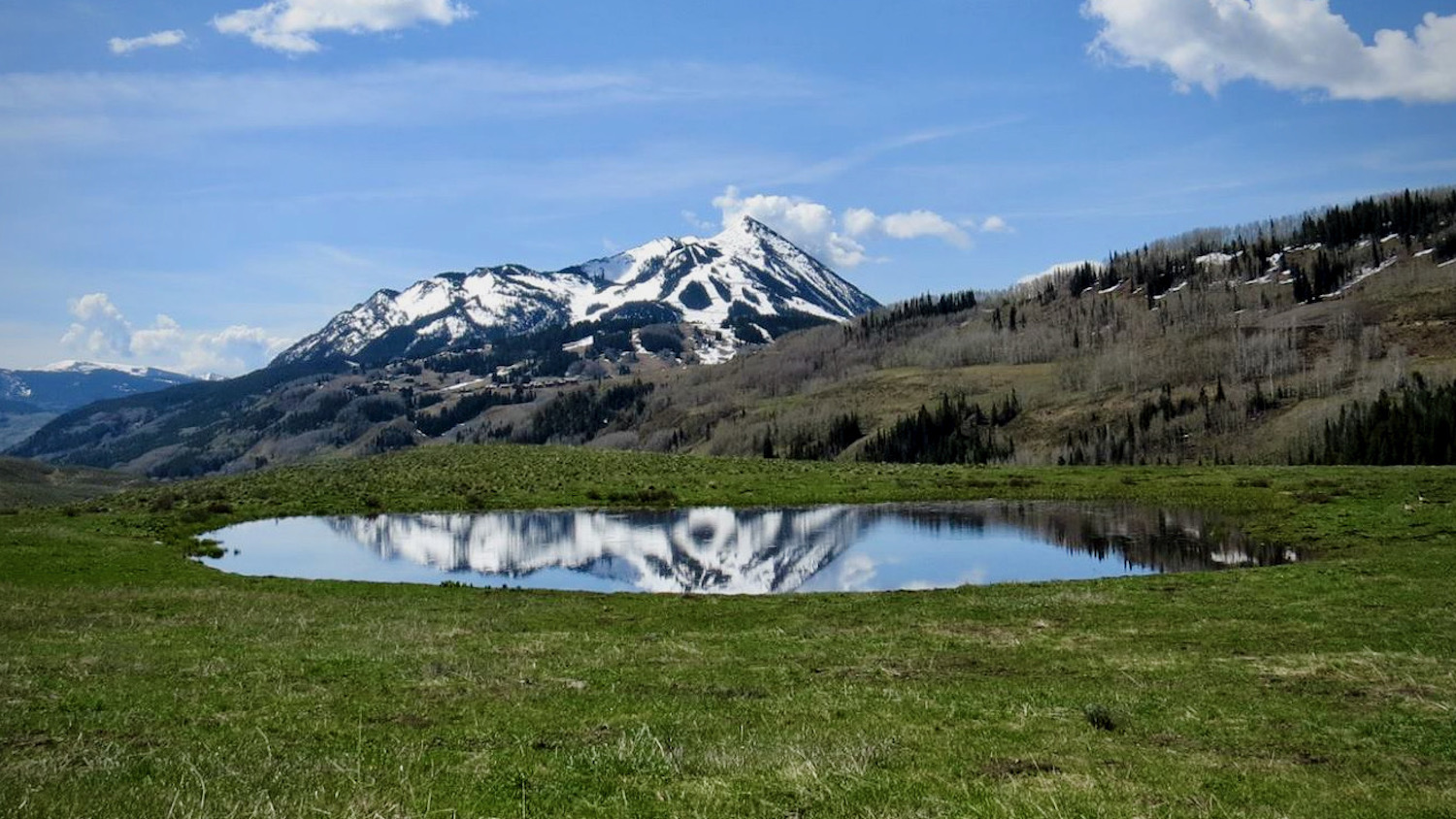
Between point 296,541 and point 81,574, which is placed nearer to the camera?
point 81,574

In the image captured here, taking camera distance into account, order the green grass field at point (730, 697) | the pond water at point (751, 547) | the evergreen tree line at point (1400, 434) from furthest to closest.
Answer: the evergreen tree line at point (1400, 434) < the pond water at point (751, 547) < the green grass field at point (730, 697)

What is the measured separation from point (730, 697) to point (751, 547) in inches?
1789

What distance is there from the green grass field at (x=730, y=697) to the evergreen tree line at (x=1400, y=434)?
97407mm

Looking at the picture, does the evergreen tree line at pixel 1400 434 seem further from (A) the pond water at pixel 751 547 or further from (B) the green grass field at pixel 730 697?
(B) the green grass field at pixel 730 697

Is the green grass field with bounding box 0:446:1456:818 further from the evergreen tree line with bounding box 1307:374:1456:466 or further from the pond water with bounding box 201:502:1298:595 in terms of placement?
the evergreen tree line with bounding box 1307:374:1456:466

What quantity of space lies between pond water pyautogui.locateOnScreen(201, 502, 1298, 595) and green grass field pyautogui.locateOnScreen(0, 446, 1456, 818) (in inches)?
339

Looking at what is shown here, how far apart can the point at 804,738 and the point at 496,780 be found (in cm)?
601

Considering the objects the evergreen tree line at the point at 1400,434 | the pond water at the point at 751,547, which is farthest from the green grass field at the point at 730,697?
the evergreen tree line at the point at 1400,434

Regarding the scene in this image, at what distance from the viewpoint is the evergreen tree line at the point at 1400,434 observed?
127125 millimetres

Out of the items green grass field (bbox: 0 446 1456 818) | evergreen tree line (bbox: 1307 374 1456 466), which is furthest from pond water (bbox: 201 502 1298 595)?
evergreen tree line (bbox: 1307 374 1456 466)

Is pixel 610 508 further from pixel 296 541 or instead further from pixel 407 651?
pixel 407 651

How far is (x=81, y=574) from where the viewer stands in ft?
146

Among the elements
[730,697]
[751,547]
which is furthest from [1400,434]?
[730,697]

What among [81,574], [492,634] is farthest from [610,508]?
[492,634]
